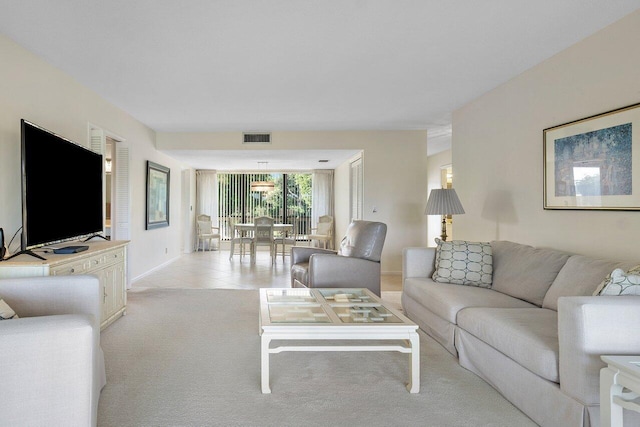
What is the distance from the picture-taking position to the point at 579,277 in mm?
2432

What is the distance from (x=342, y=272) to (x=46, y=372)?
293 centimetres

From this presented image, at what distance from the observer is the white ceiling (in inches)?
98.6

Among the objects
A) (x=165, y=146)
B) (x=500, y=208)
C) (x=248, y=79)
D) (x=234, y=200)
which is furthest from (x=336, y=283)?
(x=234, y=200)

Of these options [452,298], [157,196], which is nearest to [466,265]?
[452,298]

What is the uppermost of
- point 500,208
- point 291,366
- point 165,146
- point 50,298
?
point 165,146

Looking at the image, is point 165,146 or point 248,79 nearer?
point 248,79

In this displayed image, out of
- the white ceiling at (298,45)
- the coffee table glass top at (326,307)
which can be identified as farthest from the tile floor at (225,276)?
the white ceiling at (298,45)

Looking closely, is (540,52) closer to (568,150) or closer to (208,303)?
(568,150)

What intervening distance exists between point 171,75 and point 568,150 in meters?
3.52

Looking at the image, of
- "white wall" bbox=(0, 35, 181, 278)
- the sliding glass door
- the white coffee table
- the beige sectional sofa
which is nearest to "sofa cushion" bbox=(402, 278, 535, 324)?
the beige sectional sofa

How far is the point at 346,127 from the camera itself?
6.17 m

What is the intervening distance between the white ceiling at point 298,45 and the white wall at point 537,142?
0.55 ft

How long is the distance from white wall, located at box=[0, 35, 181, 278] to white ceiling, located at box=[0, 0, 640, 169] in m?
0.14

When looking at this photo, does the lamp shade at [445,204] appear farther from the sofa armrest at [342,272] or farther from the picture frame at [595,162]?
the picture frame at [595,162]
